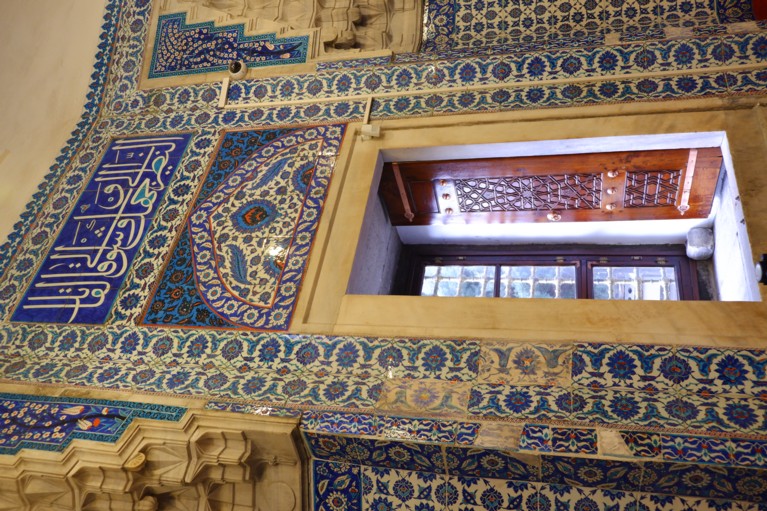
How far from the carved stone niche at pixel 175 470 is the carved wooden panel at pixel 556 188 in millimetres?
1852

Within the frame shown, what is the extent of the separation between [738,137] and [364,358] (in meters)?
2.10

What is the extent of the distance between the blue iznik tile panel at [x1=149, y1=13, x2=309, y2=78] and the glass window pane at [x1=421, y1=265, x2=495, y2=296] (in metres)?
1.63

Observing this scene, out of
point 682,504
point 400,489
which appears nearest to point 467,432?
point 400,489

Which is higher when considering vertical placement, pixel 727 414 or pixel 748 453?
pixel 727 414

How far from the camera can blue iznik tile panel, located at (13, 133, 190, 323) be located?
3.81 m

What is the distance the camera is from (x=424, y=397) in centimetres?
291

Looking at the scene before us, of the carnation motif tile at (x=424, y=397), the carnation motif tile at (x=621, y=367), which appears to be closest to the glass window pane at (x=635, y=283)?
the carnation motif tile at (x=621, y=367)

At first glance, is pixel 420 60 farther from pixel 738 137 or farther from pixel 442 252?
pixel 738 137

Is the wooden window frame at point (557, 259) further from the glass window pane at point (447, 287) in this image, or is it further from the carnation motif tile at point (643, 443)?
the carnation motif tile at point (643, 443)

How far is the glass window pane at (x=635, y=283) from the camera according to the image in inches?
165

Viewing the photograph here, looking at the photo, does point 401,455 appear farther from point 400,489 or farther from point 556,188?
point 556,188

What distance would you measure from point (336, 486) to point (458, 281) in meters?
1.99

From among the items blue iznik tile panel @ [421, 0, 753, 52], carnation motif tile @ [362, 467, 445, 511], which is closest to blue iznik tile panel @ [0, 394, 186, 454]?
carnation motif tile @ [362, 467, 445, 511]

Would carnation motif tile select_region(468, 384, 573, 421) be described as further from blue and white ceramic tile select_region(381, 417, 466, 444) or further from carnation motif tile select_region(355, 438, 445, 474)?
carnation motif tile select_region(355, 438, 445, 474)
